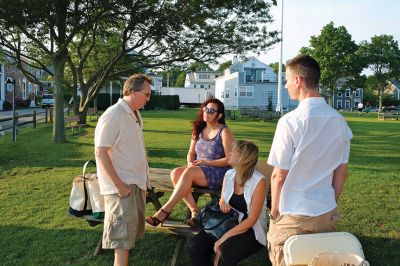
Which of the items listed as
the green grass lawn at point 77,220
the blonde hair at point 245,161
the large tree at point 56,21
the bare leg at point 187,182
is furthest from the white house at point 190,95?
the blonde hair at point 245,161

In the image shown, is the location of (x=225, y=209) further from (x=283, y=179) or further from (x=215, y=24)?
(x=215, y=24)

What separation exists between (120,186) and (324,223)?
1.70 m

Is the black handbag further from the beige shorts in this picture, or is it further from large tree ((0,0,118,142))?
large tree ((0,0,118,142))

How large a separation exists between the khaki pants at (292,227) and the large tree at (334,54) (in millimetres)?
63294

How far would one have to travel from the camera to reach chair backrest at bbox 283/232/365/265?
3049 millimetres

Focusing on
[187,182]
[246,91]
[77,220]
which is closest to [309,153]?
[187,182]

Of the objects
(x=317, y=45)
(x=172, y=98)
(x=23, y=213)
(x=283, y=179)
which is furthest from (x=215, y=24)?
(x=317, y=45)

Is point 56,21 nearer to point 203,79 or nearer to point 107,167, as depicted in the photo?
point 107,167

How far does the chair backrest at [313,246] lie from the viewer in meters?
3.05

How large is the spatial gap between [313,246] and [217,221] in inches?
51.2

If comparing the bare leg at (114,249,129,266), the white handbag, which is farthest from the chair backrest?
the white handbag

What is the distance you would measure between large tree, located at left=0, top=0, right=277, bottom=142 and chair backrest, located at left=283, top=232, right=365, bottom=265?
13266 millimetres

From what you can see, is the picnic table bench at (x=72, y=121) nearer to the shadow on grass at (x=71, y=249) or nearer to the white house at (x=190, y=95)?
the shadow on grass at (x=71, y=249)

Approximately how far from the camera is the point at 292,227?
3.16 meters
